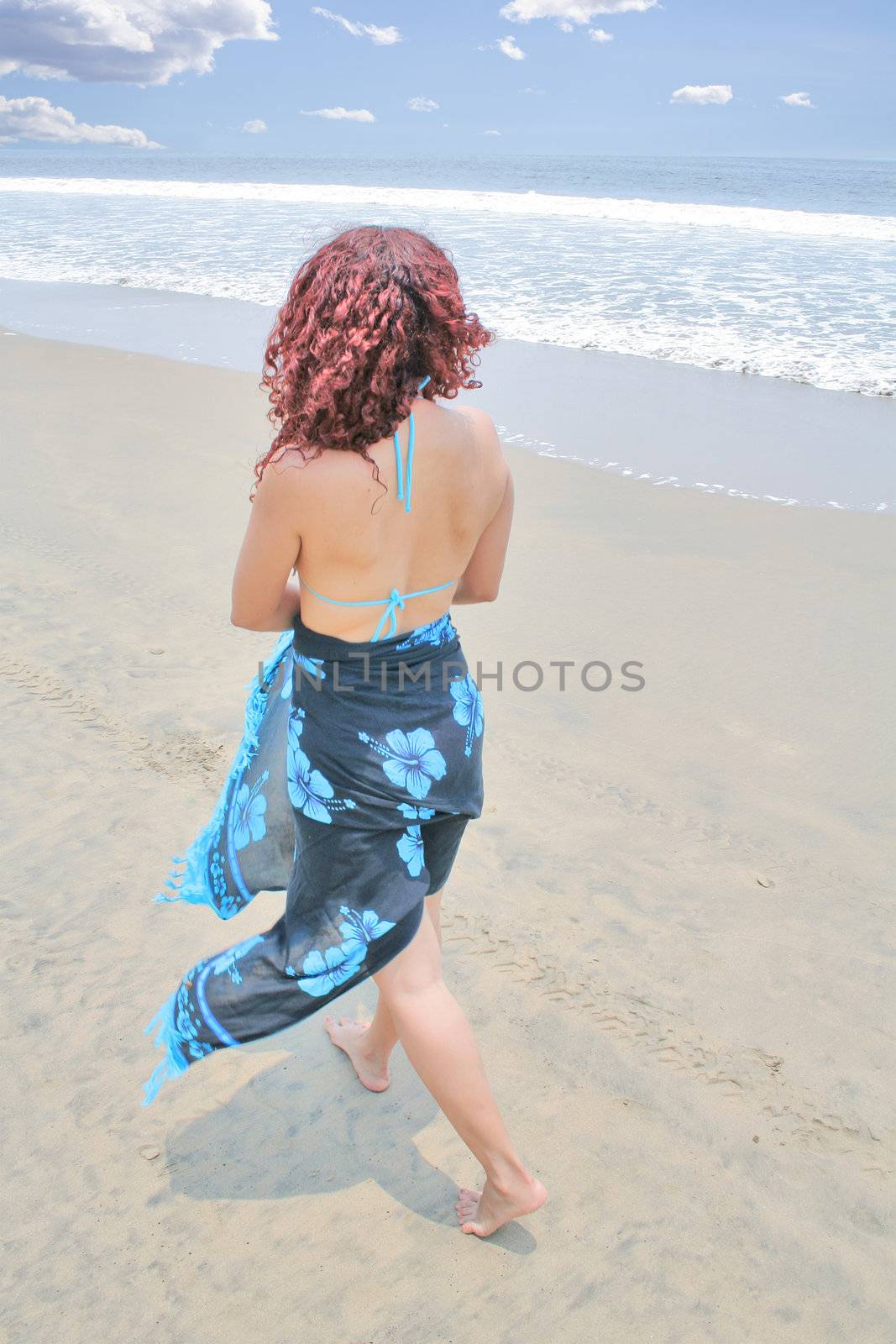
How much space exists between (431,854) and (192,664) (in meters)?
2.23

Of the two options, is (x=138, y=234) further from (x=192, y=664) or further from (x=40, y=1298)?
(x=40, y=1298)

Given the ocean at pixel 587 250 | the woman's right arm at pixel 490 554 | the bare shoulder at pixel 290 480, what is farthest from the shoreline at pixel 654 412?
the bare shoulder at pixel 290 480

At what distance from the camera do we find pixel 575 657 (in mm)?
3949

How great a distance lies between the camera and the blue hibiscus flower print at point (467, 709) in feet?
5.75

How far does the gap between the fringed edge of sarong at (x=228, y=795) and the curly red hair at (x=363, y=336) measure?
18.7 inches

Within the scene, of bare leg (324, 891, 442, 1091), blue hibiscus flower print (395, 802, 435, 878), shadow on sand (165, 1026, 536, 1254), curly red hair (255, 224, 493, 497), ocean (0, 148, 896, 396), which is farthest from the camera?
ocean (0, 148, 896, 396)

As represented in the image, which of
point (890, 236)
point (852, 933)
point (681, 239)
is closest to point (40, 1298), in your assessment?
point (852, 933)

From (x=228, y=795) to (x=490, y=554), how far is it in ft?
2.31

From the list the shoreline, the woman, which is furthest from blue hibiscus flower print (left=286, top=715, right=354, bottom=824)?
the shoreline

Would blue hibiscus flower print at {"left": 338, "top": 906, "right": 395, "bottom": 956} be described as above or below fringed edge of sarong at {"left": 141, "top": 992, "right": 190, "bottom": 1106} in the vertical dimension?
above

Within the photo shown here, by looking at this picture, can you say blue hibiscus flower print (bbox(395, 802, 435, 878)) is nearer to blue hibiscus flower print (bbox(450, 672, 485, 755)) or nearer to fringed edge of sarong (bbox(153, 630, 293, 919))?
blue hibiscus flower print (bbox(450, 672, 485, 755))

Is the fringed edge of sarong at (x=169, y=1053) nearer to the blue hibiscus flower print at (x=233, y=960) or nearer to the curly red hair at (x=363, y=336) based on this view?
the blue hibiscus flower print at (x=233, y=960)

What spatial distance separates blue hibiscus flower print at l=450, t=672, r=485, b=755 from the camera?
5.75 ft

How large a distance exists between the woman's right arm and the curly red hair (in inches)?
9.1
